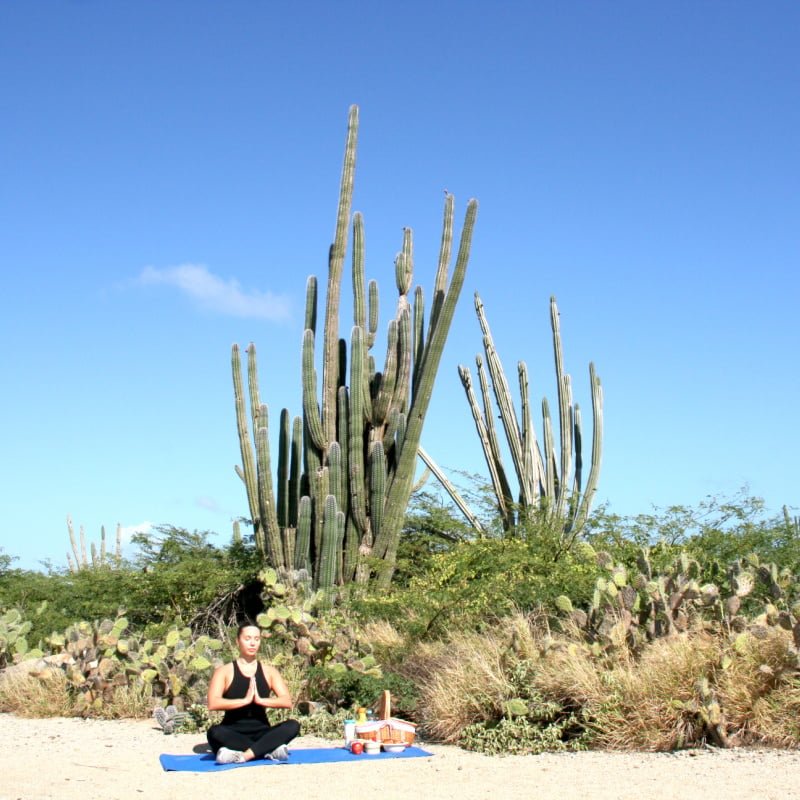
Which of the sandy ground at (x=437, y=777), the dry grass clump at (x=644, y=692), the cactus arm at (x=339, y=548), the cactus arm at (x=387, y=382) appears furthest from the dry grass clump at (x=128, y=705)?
the cactus arm at (x=387, y=382)

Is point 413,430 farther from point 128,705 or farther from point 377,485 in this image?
point 128,705

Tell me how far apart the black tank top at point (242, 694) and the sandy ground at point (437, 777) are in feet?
1.34

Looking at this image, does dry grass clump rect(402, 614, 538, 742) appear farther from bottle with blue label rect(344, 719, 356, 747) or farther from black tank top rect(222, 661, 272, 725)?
black tank top rect(222, 661, 272, 725)

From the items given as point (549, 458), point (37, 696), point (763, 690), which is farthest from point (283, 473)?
point (763, 690)

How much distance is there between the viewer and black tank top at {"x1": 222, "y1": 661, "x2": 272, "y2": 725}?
23.7 feet

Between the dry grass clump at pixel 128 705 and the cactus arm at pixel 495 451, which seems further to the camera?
the cactus arm at pixel 495 451

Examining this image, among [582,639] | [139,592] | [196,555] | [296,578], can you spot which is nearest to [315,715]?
[582,639]

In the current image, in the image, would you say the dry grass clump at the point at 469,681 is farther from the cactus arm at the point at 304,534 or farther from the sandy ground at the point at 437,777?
the cactus arm at the point at 304,534

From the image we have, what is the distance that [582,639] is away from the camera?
27.2 ft

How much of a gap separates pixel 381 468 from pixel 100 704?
5.55 m

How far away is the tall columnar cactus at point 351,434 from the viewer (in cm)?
1394

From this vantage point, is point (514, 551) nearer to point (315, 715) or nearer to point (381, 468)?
point (381, 468)

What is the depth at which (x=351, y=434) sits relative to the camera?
1410 centimetres

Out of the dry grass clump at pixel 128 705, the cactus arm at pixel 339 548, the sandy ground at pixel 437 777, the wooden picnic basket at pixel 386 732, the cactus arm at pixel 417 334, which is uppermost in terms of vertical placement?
the cactus arm at pixel 417 334
